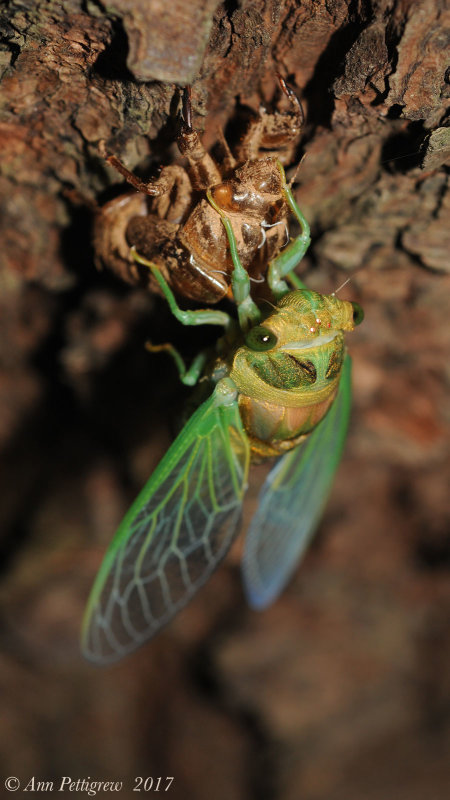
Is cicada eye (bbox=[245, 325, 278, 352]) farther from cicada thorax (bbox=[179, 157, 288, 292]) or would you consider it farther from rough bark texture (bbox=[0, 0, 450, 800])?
rough bark texture (bbox=[0, 0, 450, 800])

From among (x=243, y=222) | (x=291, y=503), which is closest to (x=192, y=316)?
(x=243, y=222)

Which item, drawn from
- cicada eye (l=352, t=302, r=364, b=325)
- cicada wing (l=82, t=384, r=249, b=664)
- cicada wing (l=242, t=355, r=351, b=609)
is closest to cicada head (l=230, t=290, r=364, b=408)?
cicada eye (l=352, t=302, r=364, b=325)

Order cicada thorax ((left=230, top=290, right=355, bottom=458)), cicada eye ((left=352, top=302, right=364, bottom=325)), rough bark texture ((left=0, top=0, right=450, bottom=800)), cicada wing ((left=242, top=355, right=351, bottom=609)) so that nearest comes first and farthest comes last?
1. rough bark texture ((left=0, top=0, right=450, bottom=800))
2. cicada thorax ((left=230, top=290, right=355, bottom=458))
3. cicada eye ((left=352, top=302, right=364, bottom=325))
4. cicada wing ((left=242, top=355, right=351, bottom=609))

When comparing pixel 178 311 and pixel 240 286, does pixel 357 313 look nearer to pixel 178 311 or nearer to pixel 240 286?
pixel 240 286

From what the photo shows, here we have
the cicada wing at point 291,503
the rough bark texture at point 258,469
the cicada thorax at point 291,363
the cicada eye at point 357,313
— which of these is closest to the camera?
the rough bark texture at point 258,469

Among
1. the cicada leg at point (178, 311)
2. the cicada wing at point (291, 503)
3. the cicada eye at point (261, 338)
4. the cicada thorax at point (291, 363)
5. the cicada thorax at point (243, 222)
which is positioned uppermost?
the cicada thorax at point (243, 222)

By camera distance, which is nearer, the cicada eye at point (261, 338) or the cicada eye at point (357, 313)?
the cicada eye at point (261, 338)

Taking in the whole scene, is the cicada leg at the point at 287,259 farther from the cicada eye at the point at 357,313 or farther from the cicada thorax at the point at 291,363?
the cicada eye at the point at 357,313

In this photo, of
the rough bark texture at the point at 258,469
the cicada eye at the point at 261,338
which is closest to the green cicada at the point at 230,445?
the cicada eye at the point at 261,338
